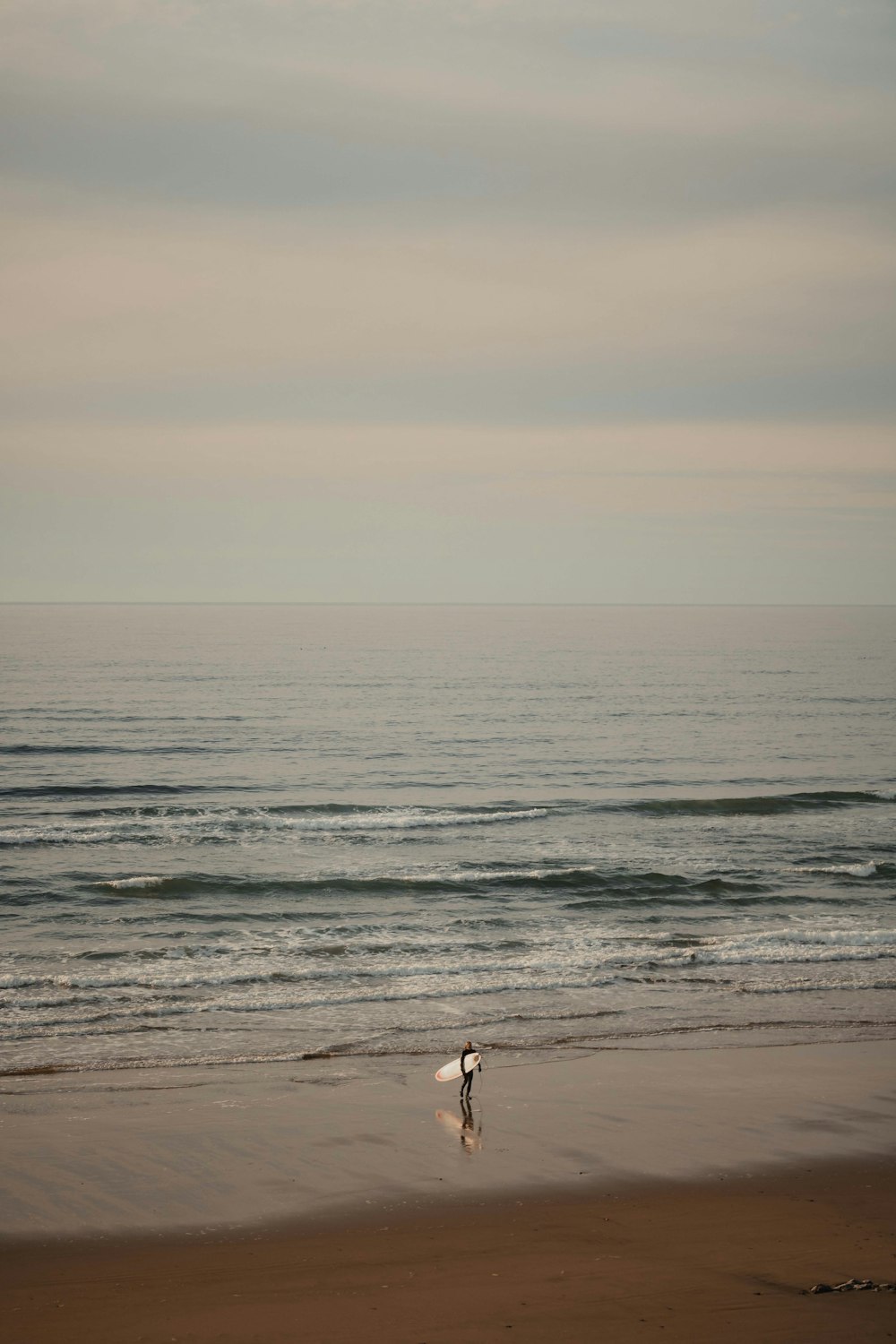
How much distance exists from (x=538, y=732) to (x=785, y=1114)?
40.9 metres

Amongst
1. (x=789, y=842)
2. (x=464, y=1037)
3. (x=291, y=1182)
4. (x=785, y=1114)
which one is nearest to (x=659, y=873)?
(x=789, y=842)

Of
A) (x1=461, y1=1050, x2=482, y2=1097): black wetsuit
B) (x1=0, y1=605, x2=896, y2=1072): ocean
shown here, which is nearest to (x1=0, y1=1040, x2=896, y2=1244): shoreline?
(x1=461, y1=1050, x2=482, y2=1097): black wetsuit

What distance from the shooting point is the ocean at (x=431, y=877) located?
60.2ft

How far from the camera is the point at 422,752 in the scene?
Answer: 160 ft

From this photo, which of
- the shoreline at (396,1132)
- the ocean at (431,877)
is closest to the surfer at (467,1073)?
the shoreline at (396,1132)

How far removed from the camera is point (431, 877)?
27.8 meters

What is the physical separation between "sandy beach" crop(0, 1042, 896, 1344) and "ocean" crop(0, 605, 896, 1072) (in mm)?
1856

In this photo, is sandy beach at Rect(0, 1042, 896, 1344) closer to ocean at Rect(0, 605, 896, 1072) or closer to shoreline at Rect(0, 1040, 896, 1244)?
shoreline at Rect(0, 1040, 896, 1244)

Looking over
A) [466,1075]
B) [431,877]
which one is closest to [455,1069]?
[466,1075]

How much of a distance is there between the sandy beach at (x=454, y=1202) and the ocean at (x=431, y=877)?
6.09ft

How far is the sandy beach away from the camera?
30.9 feet

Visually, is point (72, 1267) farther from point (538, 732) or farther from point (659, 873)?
point (538, 732)

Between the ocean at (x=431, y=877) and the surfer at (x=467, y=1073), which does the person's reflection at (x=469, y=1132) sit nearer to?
the surfer at (x=467, y=1073)

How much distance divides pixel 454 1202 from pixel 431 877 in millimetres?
16171
